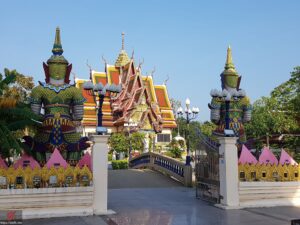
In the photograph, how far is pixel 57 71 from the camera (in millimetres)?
12430

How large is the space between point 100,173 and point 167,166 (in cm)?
1028

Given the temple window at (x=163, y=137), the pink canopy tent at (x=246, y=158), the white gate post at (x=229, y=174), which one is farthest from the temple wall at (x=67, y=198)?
the temple window at (x=163, y=137)

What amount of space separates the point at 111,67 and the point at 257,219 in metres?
39.8

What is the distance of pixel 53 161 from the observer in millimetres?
10305

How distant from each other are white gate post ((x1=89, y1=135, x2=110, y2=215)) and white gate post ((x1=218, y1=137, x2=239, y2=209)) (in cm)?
342

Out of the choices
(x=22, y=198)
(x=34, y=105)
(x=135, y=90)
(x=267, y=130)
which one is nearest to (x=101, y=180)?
(x=22, y=198)

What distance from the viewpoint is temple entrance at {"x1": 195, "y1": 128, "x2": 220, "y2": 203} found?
1165cm

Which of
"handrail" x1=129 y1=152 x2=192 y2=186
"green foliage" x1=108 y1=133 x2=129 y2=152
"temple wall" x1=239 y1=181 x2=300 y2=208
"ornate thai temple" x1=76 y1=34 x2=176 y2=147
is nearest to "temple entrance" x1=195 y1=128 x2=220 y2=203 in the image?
"temple wall" x1=239 y1=181 x2=300 y2=208

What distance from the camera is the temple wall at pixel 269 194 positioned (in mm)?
11016

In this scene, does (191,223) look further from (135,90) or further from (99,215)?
(135,90)

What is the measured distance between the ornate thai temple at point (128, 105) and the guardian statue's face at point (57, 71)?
31.3 m

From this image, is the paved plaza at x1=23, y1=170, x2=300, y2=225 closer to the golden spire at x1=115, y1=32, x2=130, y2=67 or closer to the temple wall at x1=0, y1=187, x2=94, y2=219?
the temple wall at x1=0, y1=187, x2=94, y2=219

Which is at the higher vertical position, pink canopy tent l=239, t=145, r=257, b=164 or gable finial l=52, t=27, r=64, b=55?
gable finial l=52, t=27, r=64, b=55

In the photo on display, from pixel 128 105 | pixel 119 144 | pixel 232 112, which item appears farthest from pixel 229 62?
pixel 128 105
